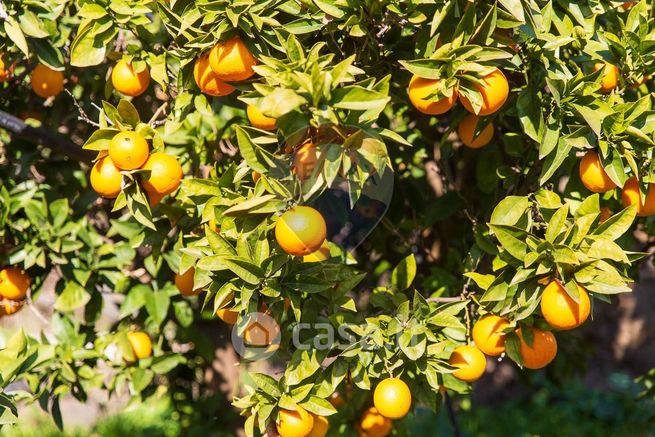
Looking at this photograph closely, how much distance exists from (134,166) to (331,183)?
1.21 feet

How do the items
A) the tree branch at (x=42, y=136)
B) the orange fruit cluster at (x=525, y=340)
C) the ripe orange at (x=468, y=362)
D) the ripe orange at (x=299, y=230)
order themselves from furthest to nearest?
→ 1. the tree branch at (x=42, y=136)
2. the ripe orange at (x=468, y=362)
3. the orange fruit cluster at (x=525, y=340)
4. the ripe orange at (x=299, y=230)

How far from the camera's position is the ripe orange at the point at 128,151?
4.55 feet

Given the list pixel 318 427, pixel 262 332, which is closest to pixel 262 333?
pixel 262 332

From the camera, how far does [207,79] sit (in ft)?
4.68

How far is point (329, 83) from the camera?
1.17 meters

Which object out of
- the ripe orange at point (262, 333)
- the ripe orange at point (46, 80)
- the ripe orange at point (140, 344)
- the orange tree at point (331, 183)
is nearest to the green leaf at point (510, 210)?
the orange tree at point (331, 183)

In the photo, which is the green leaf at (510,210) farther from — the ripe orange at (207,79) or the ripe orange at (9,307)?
the ripe orange at (9,307)

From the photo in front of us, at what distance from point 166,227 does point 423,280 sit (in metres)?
0.66

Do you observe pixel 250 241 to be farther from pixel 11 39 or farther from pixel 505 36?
pixel 11 39

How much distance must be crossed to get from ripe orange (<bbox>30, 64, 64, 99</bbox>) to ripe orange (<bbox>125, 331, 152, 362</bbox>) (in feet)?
2.13

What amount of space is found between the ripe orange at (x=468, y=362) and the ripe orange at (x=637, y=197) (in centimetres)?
41

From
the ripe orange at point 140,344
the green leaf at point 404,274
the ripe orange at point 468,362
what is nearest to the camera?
the ripe orange at point 468,362

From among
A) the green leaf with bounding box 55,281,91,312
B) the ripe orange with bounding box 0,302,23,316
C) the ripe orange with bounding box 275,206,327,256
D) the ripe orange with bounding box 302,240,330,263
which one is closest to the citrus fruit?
the ripe orange with bounding box 302,240,330,263

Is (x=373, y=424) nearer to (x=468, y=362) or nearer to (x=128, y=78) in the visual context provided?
(x=468, y=362)
